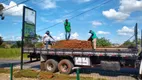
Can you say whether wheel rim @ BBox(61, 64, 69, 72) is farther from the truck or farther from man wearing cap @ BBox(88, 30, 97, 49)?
man wearing cap @ BBox(88, 30, 97, 49)

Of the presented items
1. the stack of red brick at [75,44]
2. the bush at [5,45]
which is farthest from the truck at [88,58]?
the bush at [5,45]

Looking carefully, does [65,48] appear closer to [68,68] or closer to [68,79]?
[68,68]

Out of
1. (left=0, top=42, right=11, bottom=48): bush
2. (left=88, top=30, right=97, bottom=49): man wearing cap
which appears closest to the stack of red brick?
(left=88, top=30, right=97, bottom=49): man wearing cap

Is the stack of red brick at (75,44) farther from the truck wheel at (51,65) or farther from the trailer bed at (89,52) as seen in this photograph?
the truck wheel at (51,65)

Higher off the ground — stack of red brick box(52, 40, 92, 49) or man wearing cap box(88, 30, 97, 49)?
man wearing cap box(88, 30, 97, 49)

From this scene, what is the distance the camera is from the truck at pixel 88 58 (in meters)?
10.8

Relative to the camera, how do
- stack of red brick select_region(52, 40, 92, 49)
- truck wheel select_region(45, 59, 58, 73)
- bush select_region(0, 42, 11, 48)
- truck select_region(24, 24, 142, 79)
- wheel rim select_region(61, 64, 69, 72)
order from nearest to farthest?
truck select_region(24, 24, 142, 79), wheel rim select_region(61, 64, 69, 72), truck wheel select_region(45, 59, 58, 73), stack of red brick select_region(52, 40, 92, 49), bush select_region(0, 42, 11, 48)

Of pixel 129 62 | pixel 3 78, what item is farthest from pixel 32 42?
pixel 129 62

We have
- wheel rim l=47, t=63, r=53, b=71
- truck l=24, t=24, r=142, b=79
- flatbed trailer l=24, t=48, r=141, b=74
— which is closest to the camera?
truck l=24, t=24, r=142, b=79

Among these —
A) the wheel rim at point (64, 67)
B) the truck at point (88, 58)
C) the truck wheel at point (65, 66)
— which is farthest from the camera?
the wheel rim at point (64, 67)

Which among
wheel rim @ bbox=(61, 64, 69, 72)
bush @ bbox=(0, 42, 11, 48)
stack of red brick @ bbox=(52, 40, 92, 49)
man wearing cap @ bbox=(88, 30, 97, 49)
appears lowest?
wheel rim @ bbox=(61, 64, 69, 72)

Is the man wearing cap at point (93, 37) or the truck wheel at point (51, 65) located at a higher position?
the man wearing cap at point (93, 37)

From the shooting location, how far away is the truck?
425 inches

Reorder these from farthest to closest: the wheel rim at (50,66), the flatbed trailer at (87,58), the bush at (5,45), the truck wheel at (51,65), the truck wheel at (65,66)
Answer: the bush at (5,45), the wheel rim at (50,66), the truck wheel at (51,65), the truck wheel at (65,66), the flatbed trailer at (87,58)
